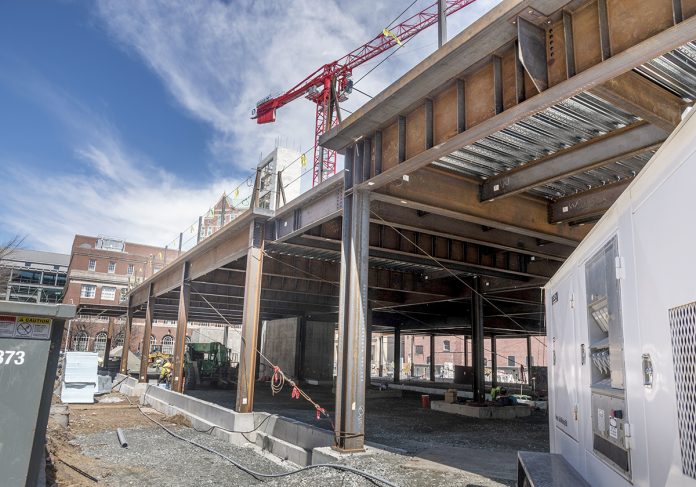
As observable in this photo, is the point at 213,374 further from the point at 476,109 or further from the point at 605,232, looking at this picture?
the point at 605,232

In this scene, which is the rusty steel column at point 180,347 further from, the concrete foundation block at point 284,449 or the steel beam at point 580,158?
the steel beam at point 580,158

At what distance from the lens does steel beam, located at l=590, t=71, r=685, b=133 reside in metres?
6.47

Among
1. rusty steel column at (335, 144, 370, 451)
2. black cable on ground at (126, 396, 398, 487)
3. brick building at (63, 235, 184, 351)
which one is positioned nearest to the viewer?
black cable on ground at (126, 396, 398, 487)

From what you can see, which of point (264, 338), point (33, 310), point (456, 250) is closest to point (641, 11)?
point (33, 310)

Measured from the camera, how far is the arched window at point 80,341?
62188 millimetres

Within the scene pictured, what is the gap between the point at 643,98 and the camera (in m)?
6.80

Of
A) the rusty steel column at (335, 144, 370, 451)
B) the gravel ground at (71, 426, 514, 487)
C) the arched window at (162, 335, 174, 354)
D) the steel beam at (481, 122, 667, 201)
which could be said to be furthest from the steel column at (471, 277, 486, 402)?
the arched window at (162, 335, 174, 354)

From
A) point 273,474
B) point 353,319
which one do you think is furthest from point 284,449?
point 353,319

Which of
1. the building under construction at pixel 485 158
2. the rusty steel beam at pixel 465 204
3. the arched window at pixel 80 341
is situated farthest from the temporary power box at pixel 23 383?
the arched window at pixel 80 341

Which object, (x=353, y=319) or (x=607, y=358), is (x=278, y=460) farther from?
(x=607, y=358)

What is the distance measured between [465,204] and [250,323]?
322 inches

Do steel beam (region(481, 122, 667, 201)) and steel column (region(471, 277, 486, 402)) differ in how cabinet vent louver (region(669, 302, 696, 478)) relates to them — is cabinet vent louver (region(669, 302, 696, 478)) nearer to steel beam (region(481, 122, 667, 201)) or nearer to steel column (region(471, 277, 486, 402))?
steel beam (region(481, 122, 667, 201))

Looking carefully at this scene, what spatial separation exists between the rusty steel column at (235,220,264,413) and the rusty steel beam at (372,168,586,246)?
640 cm

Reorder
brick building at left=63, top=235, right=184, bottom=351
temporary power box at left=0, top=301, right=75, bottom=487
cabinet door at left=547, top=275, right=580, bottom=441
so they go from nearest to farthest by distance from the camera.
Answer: temporary power box at left=0, top=301, right=75, bottom=487
cabinet door at left=547, top=275, right=580, bottom=441
brick building at left=63, top=235, right=184, bottom=351
